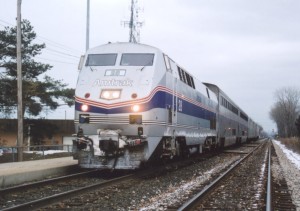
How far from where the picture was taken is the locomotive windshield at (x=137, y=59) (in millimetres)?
12516

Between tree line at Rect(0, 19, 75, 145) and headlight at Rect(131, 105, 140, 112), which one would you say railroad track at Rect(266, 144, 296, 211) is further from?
tree line at Rect(0, 19, 75, 145)

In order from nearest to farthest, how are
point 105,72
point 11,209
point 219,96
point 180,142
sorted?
point 11,209, point 105,72, point 180,142, point 219,96

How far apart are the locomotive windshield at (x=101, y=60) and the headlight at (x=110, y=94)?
1198 millimetres

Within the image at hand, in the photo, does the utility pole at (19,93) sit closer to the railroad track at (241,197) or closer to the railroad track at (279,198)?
the railroad track at (241,197)

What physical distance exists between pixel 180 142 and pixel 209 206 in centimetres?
832

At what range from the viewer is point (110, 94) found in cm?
1175

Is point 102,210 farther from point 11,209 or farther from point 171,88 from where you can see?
point 171,88

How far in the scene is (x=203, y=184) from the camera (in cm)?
1073

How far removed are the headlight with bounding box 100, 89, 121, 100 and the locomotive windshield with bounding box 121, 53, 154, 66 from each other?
120 cm

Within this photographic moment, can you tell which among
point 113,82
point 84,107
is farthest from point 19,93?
point 113,82

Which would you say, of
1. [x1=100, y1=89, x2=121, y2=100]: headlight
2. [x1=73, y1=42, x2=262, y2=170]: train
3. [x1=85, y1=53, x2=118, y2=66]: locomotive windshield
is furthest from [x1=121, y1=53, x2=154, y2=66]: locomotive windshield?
[x1=100, y1=89, x2=121, y2=100]: headlight

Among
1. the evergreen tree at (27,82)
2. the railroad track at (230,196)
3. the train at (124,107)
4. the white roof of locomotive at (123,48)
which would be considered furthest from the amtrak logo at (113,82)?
the evergreen tree at (27,82)

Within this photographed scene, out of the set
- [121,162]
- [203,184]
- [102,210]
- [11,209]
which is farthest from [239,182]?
[11,209]

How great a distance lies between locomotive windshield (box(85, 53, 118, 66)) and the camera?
12.8 meters
